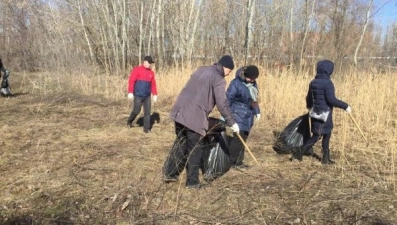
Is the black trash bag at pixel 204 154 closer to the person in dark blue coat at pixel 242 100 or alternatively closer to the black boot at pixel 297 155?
the person in dark blue coat at pixel 242 100

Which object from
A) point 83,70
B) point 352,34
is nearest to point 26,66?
point 83,70

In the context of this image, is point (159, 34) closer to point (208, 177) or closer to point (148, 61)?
point (148, 61)

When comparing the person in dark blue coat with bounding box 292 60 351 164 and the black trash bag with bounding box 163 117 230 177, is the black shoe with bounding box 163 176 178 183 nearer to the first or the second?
the black trash bag with bounding box 163 117 230 177

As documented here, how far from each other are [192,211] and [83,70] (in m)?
12.8

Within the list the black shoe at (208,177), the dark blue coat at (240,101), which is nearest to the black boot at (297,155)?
the dark blue coat at (240,101)

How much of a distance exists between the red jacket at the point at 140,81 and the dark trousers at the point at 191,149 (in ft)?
10.0

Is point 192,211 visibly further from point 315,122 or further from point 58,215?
point 315,122

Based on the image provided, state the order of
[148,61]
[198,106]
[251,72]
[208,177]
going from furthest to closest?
[148,61] → [251,72] → [208,177] → [198,106]

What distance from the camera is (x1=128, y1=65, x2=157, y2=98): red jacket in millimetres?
7438

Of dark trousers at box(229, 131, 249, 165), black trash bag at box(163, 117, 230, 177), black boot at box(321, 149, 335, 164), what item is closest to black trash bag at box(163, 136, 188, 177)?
black trash bag at box(163, 117, 230, 177)

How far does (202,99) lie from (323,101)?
6.29ft

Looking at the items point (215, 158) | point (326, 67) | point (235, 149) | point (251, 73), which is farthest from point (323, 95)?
point (215, 158)

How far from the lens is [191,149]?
14.9ft

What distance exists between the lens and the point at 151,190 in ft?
14.6
